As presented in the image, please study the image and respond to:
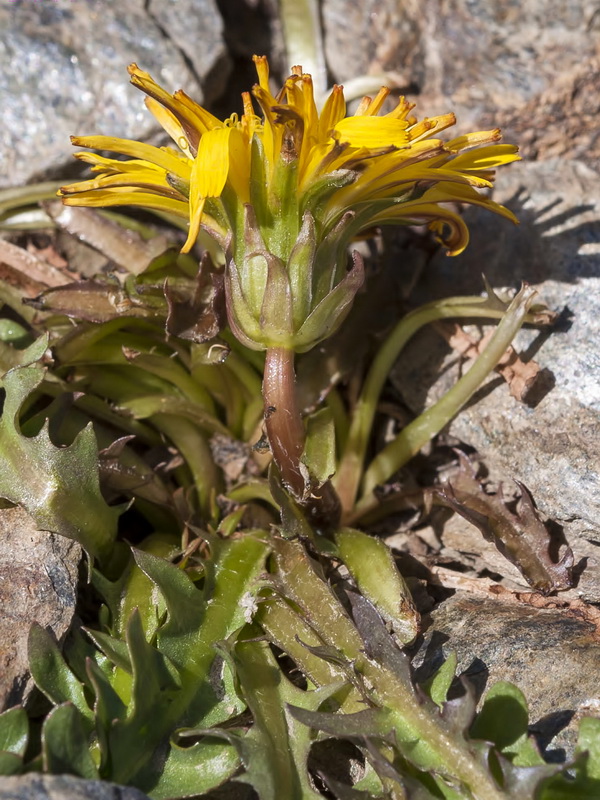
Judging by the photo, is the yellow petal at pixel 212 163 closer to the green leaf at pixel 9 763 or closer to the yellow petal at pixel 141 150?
the yellow petal at pixel 141 150

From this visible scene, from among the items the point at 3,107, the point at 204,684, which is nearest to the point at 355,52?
the point at 3,107

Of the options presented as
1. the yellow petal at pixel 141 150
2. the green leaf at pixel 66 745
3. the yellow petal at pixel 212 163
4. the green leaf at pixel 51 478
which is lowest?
the green leaf at pixel 66 745

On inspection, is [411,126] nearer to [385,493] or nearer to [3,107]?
[385,493]

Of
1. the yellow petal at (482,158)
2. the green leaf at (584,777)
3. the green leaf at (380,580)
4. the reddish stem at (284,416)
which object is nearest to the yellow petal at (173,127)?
the reddish stem at (284,416)

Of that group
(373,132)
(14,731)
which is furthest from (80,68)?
(14,731)

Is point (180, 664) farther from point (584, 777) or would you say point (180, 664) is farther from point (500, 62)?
point (500, 62)

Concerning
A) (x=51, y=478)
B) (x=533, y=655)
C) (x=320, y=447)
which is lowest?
(x=51, y=478)

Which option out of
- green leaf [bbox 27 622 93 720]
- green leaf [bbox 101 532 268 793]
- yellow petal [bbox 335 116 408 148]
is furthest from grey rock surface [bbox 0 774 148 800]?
yellow petal [bbox 335 116 408 148]
